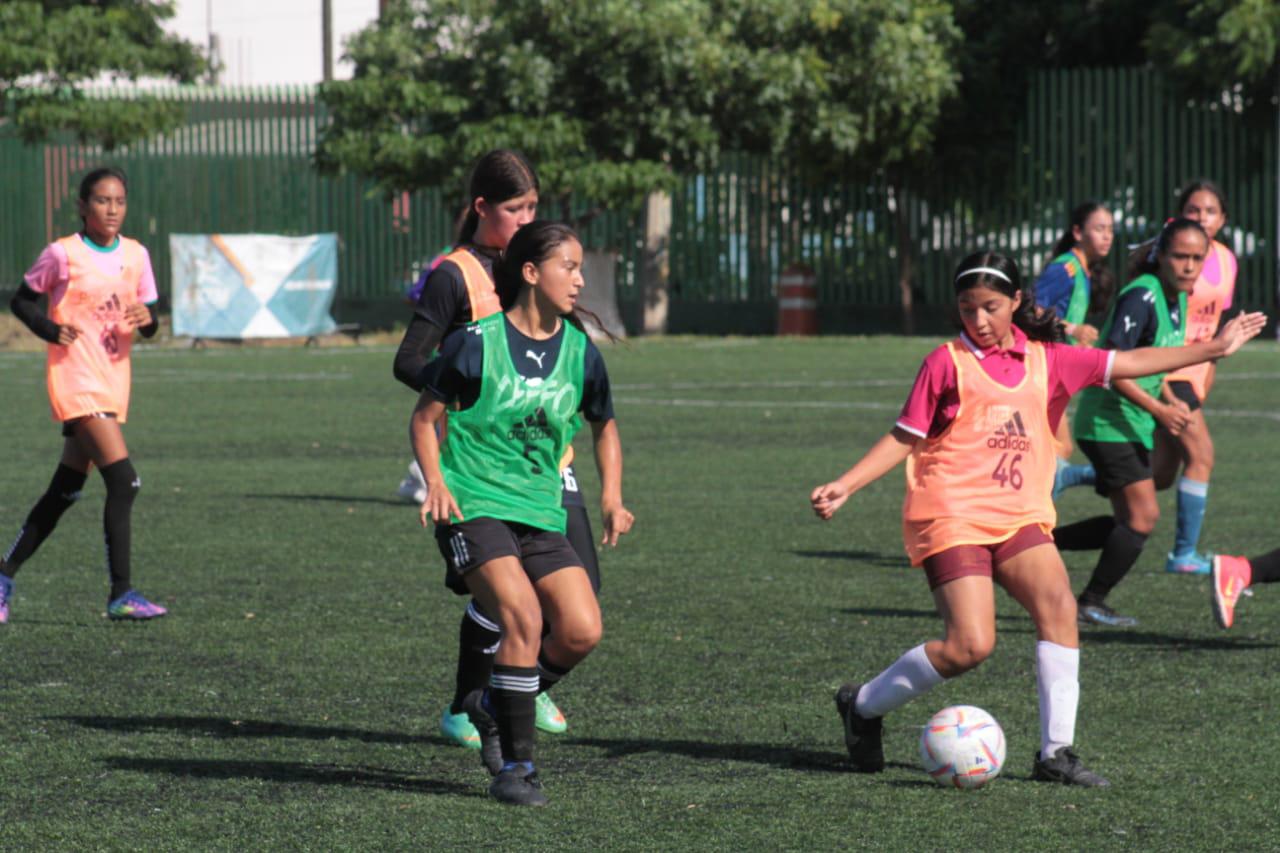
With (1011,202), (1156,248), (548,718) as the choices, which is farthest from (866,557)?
(1011,202)

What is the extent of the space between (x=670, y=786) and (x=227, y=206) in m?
35.8

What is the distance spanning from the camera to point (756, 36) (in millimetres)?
35938

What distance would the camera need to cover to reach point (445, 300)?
20.6 feet

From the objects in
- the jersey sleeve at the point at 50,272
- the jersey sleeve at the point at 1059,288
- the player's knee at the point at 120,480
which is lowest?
the player's knee at the point at 120,480

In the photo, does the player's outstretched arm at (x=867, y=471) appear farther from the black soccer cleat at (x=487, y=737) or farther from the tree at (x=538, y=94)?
the tree at (x=538, y=94)

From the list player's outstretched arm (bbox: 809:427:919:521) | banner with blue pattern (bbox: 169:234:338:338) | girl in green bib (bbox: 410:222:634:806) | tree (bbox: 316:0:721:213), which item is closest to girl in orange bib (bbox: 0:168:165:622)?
girl in green bib (bbox: 410:222:634:806)

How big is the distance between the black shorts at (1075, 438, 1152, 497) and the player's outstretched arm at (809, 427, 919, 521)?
2.90 m

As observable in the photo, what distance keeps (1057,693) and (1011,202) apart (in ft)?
103

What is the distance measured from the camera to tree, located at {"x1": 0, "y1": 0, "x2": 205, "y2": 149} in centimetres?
3497

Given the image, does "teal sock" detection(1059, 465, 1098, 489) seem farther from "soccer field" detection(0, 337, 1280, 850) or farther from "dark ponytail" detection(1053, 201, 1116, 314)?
"dark ponytail" detection(1053, 201, 1116, 314)

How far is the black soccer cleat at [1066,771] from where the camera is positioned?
5.74 metres

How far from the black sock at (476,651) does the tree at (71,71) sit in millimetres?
30541

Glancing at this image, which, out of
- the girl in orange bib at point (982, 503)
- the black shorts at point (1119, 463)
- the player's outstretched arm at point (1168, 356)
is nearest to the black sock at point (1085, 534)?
the black shorts at point (1119, 463)

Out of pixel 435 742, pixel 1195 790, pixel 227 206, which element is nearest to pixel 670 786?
pixel 435 742
